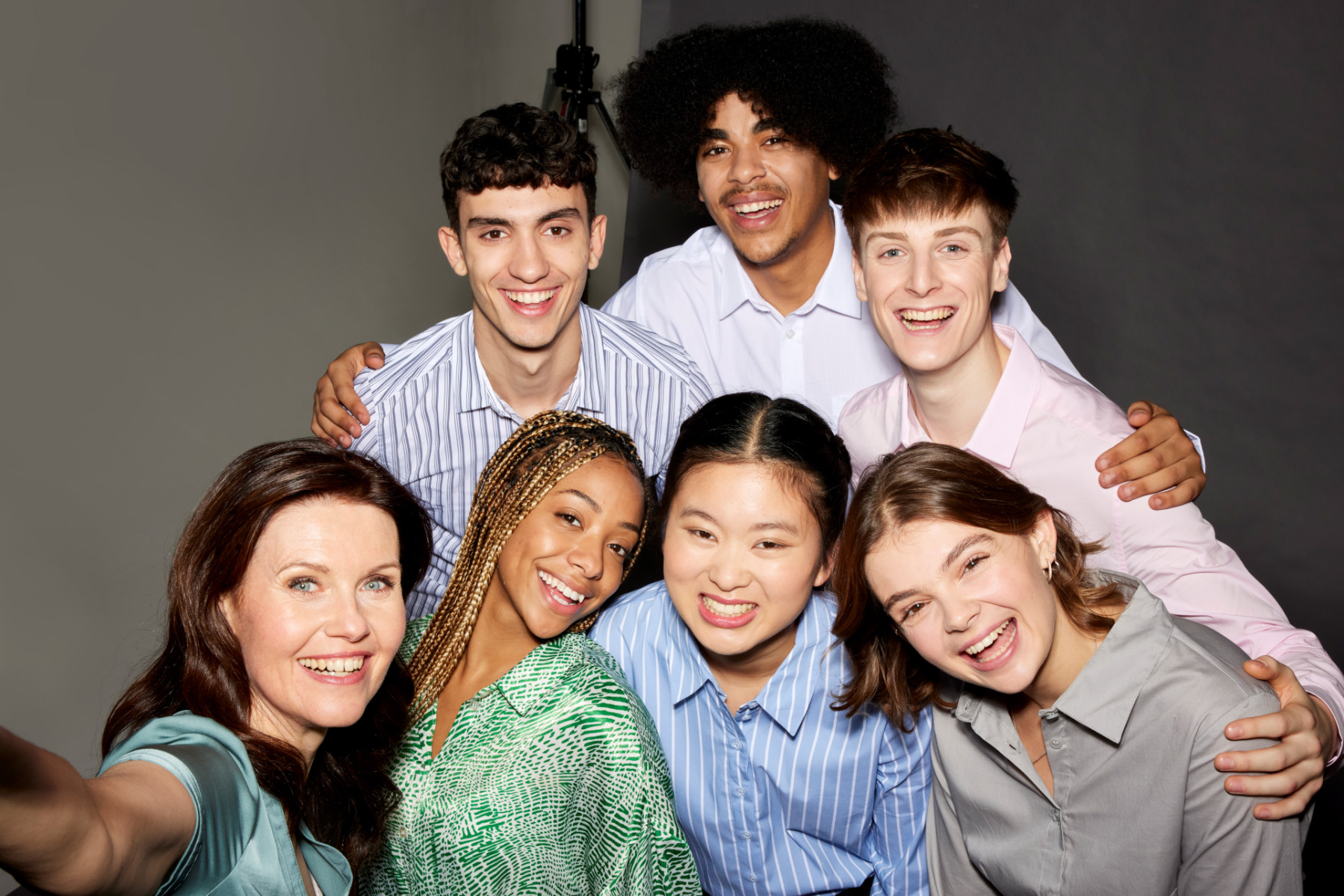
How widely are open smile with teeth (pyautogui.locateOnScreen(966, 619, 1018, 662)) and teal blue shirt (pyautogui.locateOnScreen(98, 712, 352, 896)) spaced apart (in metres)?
1.23

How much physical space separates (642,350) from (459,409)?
53cm

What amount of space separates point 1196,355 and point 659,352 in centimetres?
219

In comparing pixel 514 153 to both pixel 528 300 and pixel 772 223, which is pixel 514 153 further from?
pixel 772 223

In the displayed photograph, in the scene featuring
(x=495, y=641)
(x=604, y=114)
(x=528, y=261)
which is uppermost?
(x=604, y=114)

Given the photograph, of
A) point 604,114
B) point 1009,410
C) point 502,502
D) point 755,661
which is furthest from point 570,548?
point 604,114

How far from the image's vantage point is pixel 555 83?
4297mm

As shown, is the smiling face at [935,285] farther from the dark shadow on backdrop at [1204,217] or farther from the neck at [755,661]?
the dark shadow on backdrop at [1204,217]

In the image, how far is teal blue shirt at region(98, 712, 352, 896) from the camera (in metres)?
1.38

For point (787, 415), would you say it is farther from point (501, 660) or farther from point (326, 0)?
point (326, 0)

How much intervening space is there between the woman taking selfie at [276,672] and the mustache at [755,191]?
1510mm

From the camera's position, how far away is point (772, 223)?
9.91 ft

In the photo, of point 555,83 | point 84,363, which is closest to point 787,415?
point 84,363

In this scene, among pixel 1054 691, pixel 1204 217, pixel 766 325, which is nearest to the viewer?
pixel 1054 691

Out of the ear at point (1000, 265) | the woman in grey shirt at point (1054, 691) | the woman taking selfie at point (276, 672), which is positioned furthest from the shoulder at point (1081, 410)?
the woman taking selfie at point (276, 672)
